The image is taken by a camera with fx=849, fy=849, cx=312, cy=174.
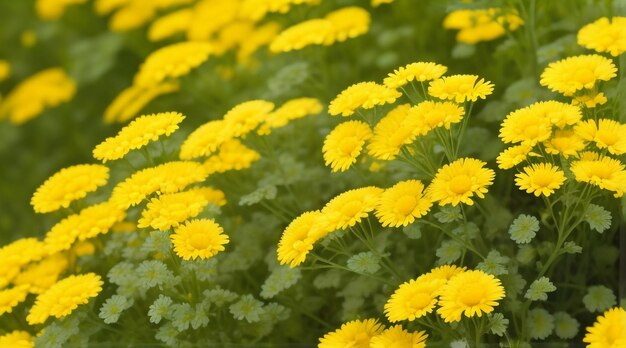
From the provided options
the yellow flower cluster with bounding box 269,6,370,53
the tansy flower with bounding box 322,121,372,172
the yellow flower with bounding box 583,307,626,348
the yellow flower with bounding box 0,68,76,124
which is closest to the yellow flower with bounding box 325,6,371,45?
the yellow flower cluster with bounding box 269,6,370,53

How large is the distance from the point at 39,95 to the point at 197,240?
1591 millimetres

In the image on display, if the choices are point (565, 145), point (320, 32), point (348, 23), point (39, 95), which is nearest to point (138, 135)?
point (320, 32)

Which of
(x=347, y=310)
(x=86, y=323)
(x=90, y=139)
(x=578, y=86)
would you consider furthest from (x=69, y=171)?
(x=90, y=139)

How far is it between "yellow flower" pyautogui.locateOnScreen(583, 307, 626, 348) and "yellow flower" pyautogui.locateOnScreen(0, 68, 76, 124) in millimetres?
1943

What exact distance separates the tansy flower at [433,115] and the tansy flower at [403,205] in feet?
0.29

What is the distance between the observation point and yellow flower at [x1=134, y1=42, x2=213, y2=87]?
193 centimetres

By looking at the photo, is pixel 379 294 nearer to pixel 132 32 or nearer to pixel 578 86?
pixel 578 86

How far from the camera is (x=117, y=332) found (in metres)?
1.49

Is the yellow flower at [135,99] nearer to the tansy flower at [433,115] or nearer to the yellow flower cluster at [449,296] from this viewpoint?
the tansy flower at [433,115]

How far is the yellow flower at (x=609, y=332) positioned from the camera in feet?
3.85

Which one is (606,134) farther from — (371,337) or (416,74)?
(371,337)

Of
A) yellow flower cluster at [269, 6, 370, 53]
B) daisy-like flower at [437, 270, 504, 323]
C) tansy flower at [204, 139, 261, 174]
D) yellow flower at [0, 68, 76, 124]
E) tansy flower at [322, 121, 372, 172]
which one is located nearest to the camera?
daisy-like flower at [437, 270, 504, 323]

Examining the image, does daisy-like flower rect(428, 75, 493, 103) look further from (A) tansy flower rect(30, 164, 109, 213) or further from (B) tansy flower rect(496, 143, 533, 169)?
(A) tansy flower rect(30, 164, 109, 213)

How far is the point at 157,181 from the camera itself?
1428mm
